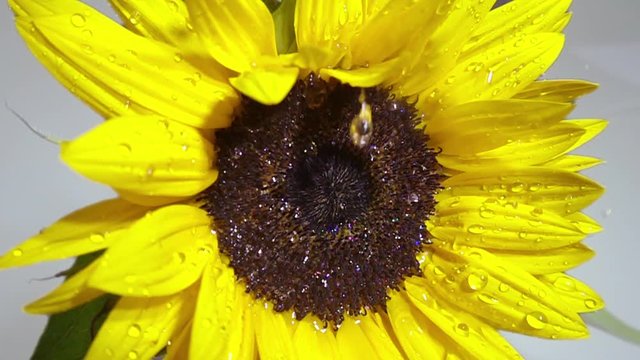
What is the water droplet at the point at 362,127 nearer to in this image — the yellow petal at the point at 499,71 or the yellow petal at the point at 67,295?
the yellow petal at the point at 499,71

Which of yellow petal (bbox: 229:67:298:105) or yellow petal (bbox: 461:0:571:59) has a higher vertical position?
yellow petal (bbox: 461:0:571:59)

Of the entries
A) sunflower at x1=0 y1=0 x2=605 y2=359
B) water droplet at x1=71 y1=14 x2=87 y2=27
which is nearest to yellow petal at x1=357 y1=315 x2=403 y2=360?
sunflower at x1=0 y1=0 x2=605 y2=359

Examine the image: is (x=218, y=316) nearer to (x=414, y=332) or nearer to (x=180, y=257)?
(x=180, y=257)

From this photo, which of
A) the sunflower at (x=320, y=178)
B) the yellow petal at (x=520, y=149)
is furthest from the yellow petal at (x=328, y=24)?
the yellow petal at (x=520, y=149)

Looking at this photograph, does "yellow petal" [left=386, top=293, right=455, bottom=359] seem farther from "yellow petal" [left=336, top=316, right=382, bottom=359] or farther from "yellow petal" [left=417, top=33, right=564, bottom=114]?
"yellow petal" [left=417, top=33, right=564, bottom=114]

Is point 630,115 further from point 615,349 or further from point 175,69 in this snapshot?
point 175,69

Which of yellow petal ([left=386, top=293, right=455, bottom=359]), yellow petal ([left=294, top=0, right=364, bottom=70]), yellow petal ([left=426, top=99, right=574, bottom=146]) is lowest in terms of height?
yellow petal ([left=386, top=293, right=455, bottom=359])

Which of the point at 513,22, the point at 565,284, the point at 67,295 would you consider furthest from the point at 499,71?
the point at 67,295
